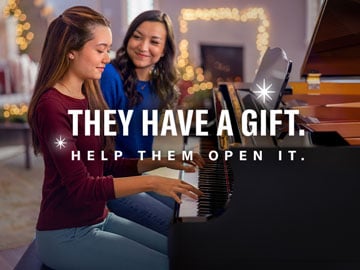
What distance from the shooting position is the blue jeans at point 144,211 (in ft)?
6.85

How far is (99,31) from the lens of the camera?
1768 mm

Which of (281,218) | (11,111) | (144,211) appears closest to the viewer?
(281,218)

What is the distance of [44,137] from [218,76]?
230 inches

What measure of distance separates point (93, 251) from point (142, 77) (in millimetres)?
922

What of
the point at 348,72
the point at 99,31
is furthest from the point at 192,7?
the point at 99,31

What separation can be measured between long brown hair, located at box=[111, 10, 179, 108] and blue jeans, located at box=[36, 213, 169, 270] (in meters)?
0.73

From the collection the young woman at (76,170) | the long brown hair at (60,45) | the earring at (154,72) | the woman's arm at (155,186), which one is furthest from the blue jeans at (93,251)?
the earring at (154,72)

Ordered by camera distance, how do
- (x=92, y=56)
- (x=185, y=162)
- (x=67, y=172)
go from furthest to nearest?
(x=185, y=162), (x=92, y=56), (x=67, y=172)

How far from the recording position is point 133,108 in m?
2.33

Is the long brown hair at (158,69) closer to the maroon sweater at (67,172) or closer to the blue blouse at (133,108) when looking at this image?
the blue blouse at (133,108)

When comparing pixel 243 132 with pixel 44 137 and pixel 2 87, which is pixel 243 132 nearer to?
pixel 44 137

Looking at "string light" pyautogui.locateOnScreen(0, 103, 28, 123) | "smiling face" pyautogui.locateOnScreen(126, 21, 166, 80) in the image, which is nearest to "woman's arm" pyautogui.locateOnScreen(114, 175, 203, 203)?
"smiling face" pyautogui.locateOnScreen(126, 21, 166, 80)

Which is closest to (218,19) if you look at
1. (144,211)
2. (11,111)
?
(11,111)

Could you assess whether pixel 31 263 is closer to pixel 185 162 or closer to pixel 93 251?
pixel 93 251
